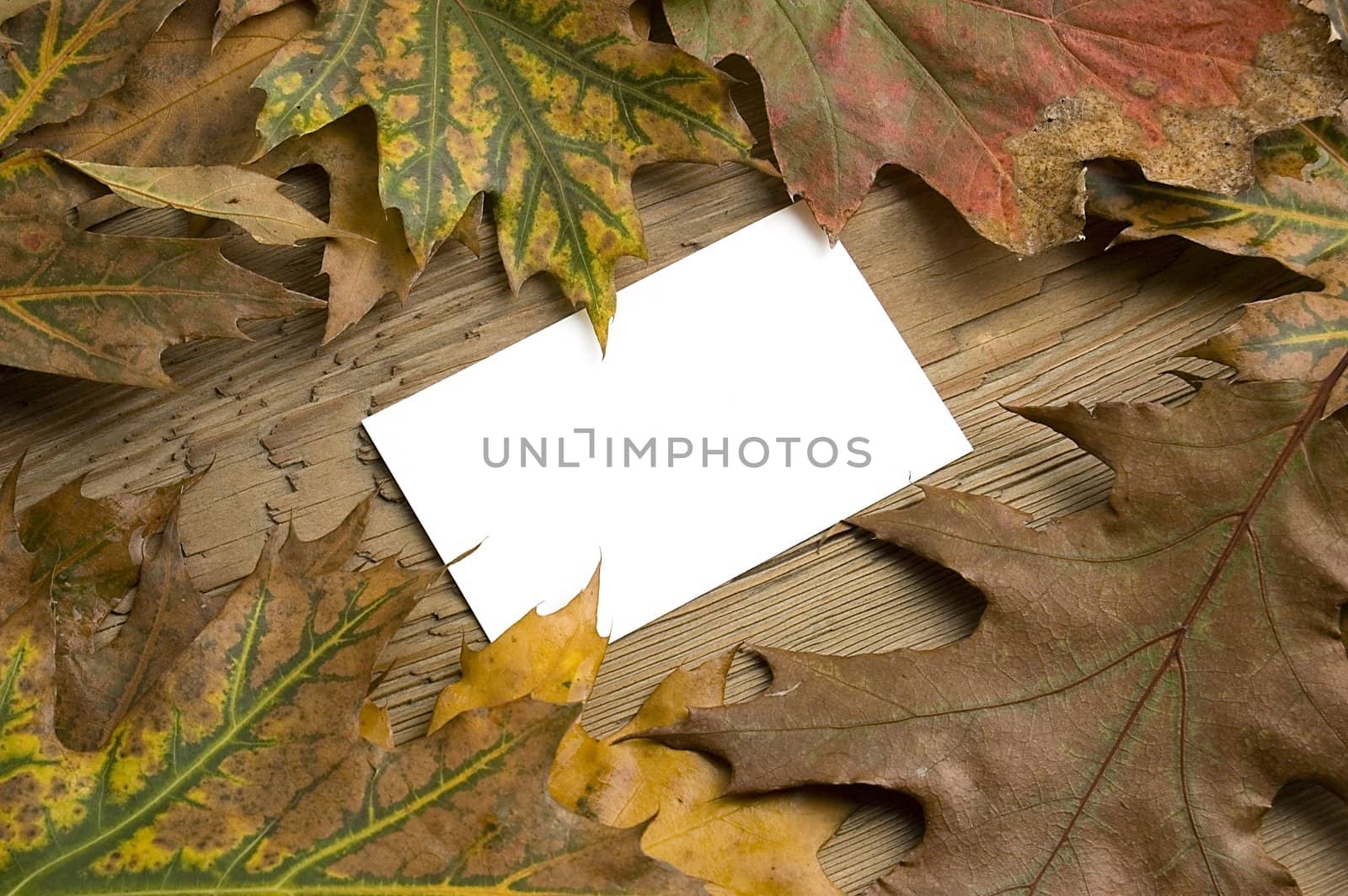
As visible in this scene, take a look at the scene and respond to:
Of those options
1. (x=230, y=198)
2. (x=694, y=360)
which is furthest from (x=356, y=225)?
(x=694, y=360)

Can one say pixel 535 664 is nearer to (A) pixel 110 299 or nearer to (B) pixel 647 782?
(B) pixel 647 782

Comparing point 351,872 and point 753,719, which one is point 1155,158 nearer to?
point 753,719

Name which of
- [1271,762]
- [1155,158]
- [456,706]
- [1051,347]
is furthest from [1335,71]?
[456,706]

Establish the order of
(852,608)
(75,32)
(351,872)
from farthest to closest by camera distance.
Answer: (852,608)
(75,32)
(351,872)

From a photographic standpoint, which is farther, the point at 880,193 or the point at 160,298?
the point at 880,193

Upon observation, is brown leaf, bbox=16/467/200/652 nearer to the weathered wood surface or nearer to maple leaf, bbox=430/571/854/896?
the weathered wood surface

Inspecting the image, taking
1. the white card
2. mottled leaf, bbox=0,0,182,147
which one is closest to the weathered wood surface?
the white card

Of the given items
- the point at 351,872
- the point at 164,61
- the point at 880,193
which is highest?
the point at 164,61
